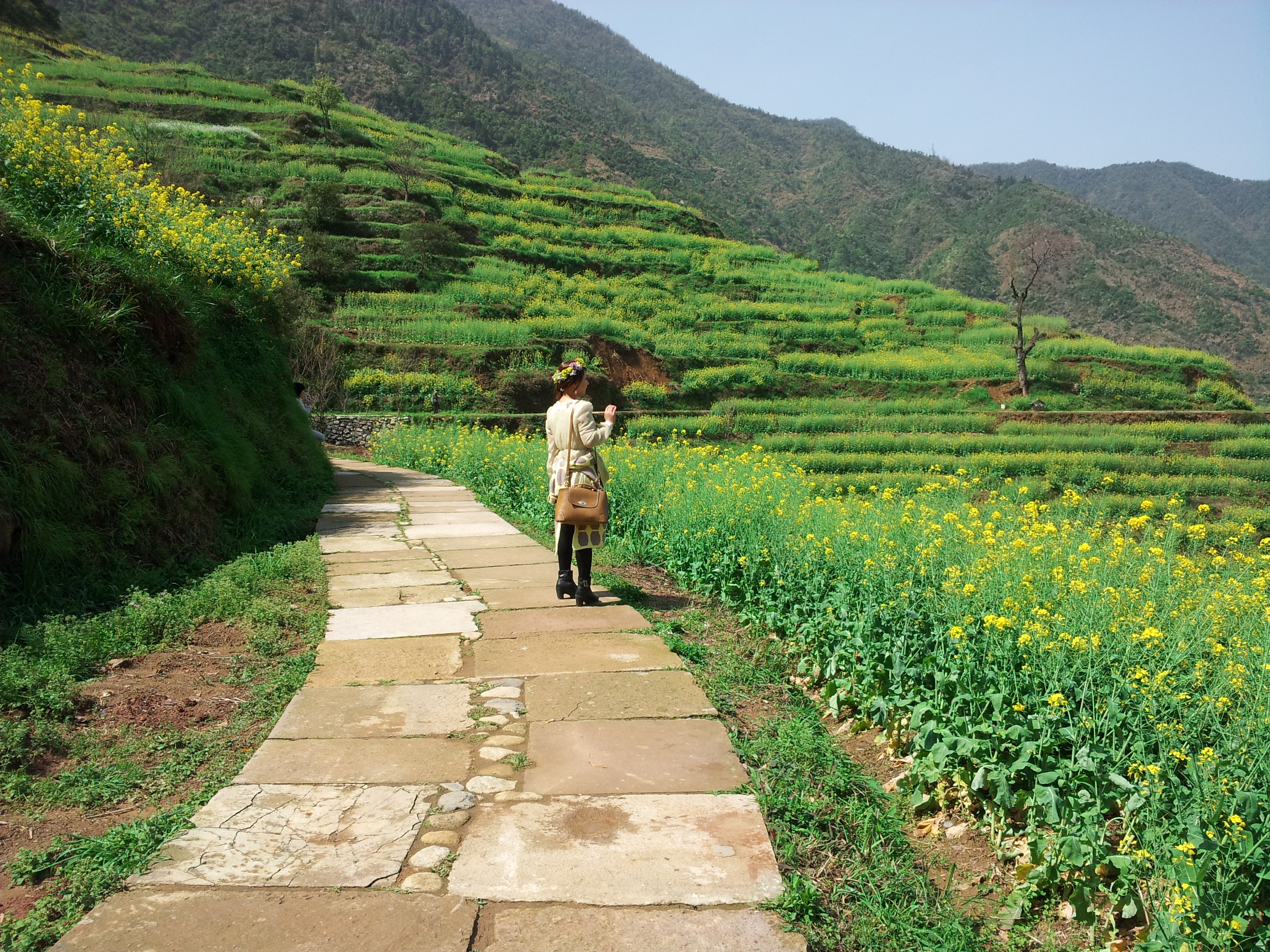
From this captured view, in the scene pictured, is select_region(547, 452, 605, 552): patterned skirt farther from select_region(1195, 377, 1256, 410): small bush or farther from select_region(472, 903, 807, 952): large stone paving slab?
select_region(1195, 377, 1256, 410): small bush

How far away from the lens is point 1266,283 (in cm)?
9012

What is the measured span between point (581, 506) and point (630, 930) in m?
2.87

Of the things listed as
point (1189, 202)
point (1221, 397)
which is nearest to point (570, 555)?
point (1221, 397)

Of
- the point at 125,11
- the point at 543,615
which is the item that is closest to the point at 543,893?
the point at 543,615

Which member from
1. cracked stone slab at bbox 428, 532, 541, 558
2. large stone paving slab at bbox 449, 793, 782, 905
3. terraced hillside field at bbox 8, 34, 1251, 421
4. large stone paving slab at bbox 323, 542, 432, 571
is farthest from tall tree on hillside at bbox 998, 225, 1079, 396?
large stone paving slab at bbox 449, 793, 782, 905

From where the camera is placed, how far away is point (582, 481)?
4.66 metres

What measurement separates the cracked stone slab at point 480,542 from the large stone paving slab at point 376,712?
2.88 metres

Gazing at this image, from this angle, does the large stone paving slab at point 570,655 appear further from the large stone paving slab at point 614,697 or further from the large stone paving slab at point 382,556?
the large stone paving slab at point 382,556

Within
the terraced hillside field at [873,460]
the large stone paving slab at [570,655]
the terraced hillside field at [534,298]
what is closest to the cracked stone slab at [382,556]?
the terraced hillside field at [873,460]

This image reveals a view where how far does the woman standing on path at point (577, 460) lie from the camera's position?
4.61 metres

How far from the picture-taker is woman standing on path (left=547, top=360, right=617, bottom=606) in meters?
4.61

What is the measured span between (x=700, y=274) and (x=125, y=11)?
59.7m

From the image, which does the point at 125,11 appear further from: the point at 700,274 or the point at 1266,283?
the point at 1266,283

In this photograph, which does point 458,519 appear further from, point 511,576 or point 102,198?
point 102,198
